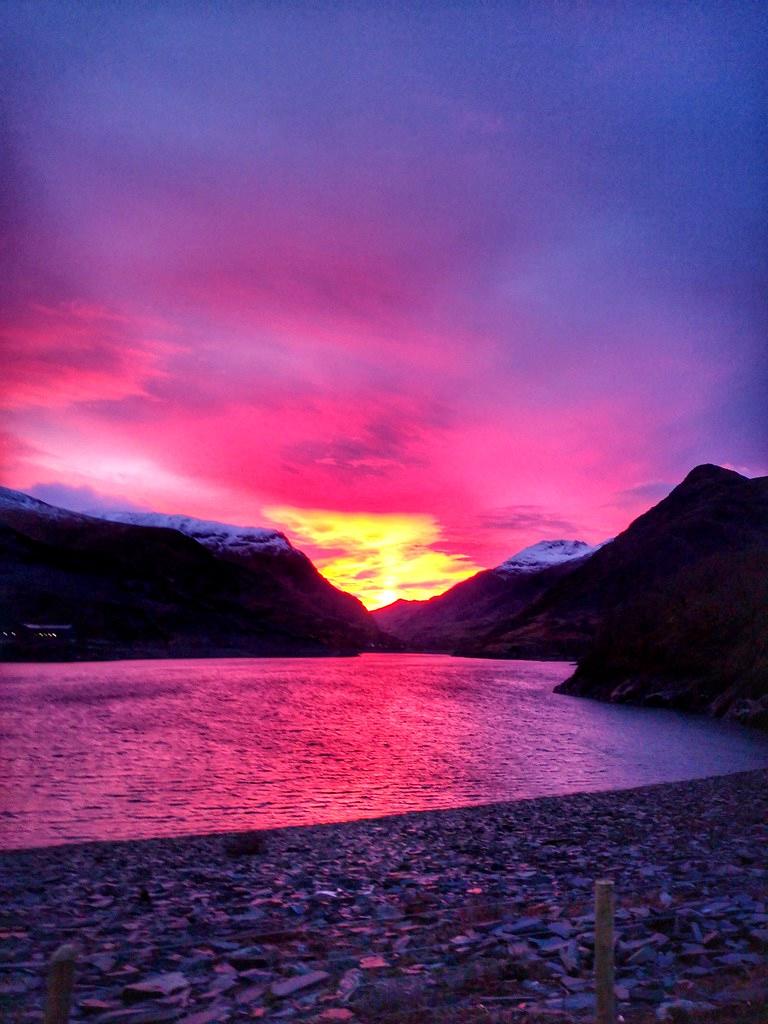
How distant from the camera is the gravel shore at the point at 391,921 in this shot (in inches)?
380

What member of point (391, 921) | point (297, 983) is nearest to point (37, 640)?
point (391, 921)

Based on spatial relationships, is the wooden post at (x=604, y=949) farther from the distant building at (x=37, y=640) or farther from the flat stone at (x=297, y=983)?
the distant building at (x=37, y=640)

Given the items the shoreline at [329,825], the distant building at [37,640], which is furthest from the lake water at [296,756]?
the distant building at [37,640]

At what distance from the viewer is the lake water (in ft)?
89.1

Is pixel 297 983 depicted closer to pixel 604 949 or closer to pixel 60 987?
pixel 604 949

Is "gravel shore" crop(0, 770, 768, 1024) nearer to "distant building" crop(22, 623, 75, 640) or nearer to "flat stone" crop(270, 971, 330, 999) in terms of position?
"flat stone" crop(270, 971, 330, 999)

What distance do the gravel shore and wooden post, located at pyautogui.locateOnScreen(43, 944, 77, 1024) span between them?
15.5 ft

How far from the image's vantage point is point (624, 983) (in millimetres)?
9641

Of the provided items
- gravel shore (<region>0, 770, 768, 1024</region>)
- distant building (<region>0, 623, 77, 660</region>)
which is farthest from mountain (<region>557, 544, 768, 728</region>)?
distant building (<region>0, 623, 77, 660</region>)

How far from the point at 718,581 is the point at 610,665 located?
15.7 metres

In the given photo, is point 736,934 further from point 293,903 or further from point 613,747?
point 613,747

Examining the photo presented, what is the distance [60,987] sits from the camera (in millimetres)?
5207

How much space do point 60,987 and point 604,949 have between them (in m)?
3.99

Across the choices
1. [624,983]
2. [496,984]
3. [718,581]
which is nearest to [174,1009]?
[496,984]
